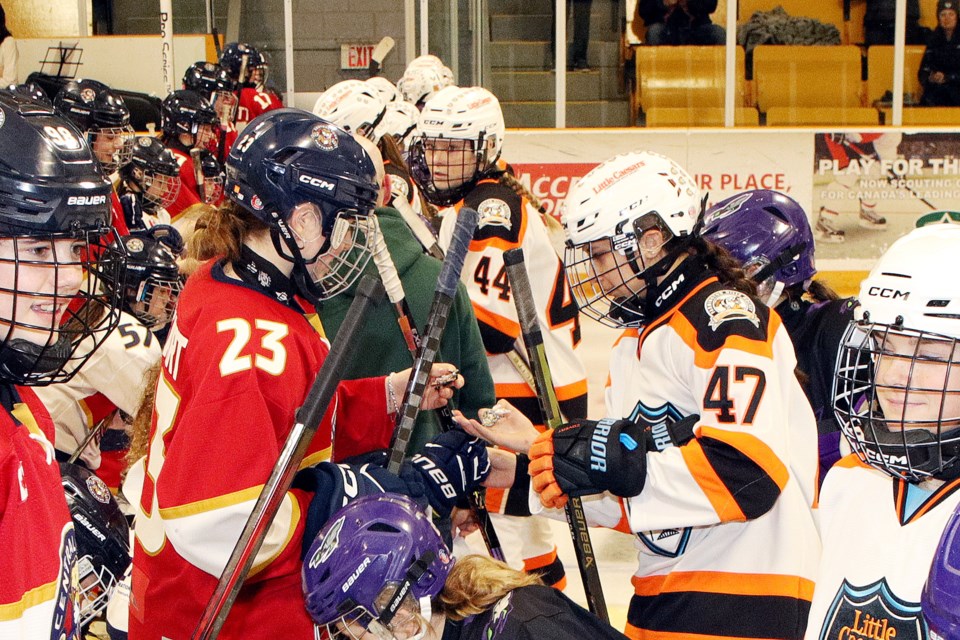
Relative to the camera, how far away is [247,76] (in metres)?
8.38

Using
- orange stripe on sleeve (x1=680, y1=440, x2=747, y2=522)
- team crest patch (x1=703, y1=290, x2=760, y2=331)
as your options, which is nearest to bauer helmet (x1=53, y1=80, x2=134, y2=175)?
team crest patch (x1=703, y1=290, x2=760, y2=331)

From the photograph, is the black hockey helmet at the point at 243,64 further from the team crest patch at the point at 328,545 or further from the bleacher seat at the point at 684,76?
the team crest patch at the point at 328,545

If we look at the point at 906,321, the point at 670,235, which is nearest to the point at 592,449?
the point at 670,235

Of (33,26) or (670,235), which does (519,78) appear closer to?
(33,26)

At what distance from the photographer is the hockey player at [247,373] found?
5.46 feet

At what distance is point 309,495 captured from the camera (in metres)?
1.90

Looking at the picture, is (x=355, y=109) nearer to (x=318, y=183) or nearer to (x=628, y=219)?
(x=628, y=219)

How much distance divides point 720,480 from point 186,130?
17.7 feet

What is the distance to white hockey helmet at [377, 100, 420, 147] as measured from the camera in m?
4.89

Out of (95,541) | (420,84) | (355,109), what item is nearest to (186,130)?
(420,84)

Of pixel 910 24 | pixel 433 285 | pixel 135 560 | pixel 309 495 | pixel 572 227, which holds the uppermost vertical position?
pixel 910 24

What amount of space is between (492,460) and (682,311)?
0.48 metres

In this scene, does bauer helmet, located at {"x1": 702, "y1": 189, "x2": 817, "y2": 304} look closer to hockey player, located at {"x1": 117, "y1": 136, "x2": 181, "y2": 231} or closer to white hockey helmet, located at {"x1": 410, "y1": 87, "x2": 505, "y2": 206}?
white hockey helmet, located at {"x1": 410, "y1": 87, "x2": 505, "y2": 206}

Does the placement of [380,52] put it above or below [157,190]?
above
